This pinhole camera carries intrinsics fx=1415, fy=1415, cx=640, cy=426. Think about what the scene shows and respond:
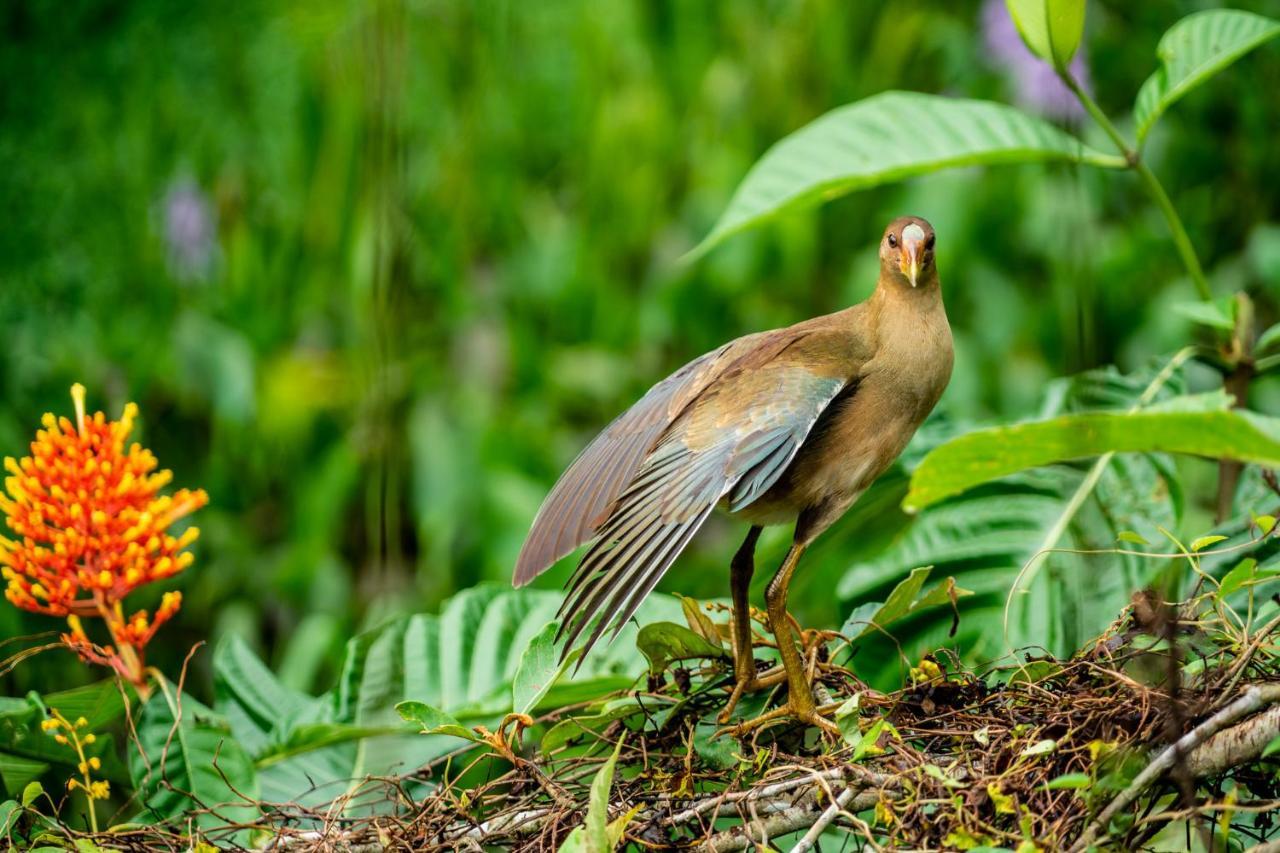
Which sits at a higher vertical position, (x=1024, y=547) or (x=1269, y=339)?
(x=1269, y=339)

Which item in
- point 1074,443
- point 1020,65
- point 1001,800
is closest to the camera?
point 1074,443

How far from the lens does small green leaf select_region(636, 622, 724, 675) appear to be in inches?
43.7

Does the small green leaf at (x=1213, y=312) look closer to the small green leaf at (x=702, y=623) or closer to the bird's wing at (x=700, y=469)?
the bird's wing at (x=700, y=469)

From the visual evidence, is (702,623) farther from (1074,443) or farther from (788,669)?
(1074,443)

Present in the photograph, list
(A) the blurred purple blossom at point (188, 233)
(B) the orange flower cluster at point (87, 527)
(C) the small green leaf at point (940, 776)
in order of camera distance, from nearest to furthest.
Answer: (C) the small green leaf at point (940, 776), (B) the orange flower cluster at point (87, 527), (A) the blurred purple blossom at point (188, 233)

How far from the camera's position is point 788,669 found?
3.65 ft

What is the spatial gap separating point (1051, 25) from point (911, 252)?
227mm

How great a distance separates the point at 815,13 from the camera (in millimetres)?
3787

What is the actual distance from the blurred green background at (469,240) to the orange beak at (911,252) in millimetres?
1194

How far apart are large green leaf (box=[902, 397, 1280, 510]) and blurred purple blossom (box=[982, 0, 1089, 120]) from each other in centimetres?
216

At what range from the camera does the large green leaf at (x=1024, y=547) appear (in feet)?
4.46

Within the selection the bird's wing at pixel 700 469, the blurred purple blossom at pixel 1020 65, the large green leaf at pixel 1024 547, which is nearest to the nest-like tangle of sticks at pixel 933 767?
the bird's wing at pixel 700 469

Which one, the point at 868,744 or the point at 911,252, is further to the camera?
the point at 911,252

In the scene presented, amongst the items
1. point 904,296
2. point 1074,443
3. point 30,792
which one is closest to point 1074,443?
point 1074,443
